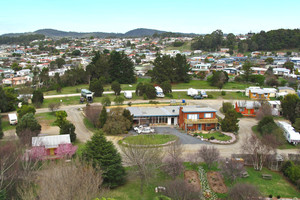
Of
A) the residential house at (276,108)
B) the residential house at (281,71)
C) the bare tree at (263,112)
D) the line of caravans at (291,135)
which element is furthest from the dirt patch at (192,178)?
the residential house at (281,71)

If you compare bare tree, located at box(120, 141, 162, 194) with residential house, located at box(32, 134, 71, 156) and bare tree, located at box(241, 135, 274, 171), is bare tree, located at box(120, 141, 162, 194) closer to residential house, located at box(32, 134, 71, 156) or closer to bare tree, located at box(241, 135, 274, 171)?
residential house, located at box(32, 134, 71, 156)

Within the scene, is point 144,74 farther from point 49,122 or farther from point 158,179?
point 158,179

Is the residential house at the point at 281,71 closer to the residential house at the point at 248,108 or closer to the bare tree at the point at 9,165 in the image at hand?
the residential house at the point at 248,108

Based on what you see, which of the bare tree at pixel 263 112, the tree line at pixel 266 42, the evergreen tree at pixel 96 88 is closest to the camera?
the bare tree at pixel 263 112

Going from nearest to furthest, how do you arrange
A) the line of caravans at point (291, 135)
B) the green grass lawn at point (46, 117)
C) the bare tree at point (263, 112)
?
the line of caravans at point (291, 135), the green grass lawn at point (46, 117), the bare tree at point (263, 112)

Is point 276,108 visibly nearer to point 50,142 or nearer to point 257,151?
point 257,151

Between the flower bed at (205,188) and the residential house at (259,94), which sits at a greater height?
the residential house at (259,94)

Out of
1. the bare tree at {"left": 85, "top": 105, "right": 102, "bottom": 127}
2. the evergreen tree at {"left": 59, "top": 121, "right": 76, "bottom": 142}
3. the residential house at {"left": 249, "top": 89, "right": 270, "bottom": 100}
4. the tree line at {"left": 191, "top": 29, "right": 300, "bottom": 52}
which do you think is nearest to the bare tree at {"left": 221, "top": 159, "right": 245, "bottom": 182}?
the evergreen tree at {"left": 59, "top": 121, "right": 76, "bottom": 142}
